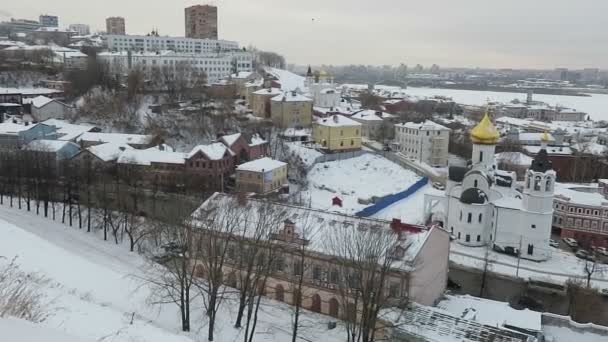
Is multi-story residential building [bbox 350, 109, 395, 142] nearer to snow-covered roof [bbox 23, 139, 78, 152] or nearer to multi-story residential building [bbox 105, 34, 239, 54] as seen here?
snow-covered roof [bbox 23, 139, 78, 152]

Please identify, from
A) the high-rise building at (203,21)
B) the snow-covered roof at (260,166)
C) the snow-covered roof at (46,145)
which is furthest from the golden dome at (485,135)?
the high-rise building at (203,21)

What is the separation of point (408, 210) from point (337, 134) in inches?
481

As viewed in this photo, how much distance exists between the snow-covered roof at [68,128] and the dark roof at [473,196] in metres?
29.7

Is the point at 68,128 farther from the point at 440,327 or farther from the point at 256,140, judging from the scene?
the point at 440,327

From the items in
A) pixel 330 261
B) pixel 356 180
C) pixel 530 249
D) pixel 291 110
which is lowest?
pixel 530 249

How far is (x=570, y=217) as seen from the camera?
31.4 metres

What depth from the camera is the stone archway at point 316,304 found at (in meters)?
19.0

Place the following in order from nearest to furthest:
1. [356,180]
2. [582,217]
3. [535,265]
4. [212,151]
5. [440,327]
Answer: [440,327], [535,265], [582,217], [212,151], [356,180]

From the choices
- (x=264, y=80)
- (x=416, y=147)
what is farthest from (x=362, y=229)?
(x=264, y=80)

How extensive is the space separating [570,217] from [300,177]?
60.9ft

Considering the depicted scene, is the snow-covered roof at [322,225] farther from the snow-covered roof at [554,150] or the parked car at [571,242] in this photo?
the snow-covered roof at [554,150]

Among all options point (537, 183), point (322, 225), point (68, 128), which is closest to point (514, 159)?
point (537, 183)

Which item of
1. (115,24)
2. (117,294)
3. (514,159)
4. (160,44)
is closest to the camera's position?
(117,294)

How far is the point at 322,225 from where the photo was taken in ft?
64.4
